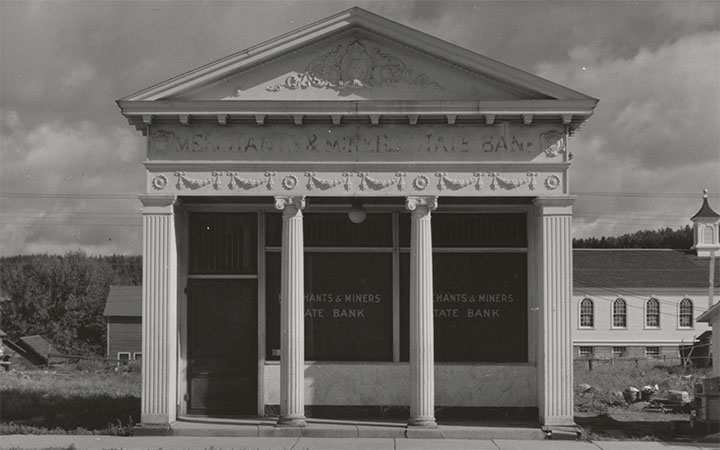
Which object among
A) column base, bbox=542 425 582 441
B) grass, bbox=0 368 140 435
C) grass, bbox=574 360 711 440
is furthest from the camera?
grass, bbox=0 368 140 435

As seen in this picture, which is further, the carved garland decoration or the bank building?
the carved garland decoration

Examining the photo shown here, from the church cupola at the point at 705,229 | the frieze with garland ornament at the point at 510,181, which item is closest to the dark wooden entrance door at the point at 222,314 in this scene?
the frieze with garland ornament at the point at 510,181

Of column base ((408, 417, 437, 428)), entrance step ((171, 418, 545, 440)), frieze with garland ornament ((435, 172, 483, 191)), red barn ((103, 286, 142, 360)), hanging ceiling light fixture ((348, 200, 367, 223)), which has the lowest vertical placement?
red barn ((103, 286, 142, 360))

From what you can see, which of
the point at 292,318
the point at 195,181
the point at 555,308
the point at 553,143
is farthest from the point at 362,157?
the point at 555,308

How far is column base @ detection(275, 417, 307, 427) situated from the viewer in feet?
49.4

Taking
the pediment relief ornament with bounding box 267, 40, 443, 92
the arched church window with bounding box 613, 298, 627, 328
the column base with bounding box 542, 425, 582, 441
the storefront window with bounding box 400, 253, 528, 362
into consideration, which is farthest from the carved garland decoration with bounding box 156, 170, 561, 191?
the arched church window with bounding box 613, 298, 627, 328

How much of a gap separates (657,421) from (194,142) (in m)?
10.6

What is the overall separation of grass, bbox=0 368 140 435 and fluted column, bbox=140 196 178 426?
783 mm

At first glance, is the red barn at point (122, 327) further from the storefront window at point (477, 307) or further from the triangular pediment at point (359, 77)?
the triangular pediment at point (359, 77)

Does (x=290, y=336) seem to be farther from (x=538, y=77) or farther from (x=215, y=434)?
(x=538, y=77)

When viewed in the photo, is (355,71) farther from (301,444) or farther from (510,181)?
(301,444)

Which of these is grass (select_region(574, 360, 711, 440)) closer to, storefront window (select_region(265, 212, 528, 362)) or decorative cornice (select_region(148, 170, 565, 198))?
storefront window (select_region(265, 212, 528, 362))

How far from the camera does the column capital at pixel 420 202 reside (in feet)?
49.8

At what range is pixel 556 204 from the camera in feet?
49.8
